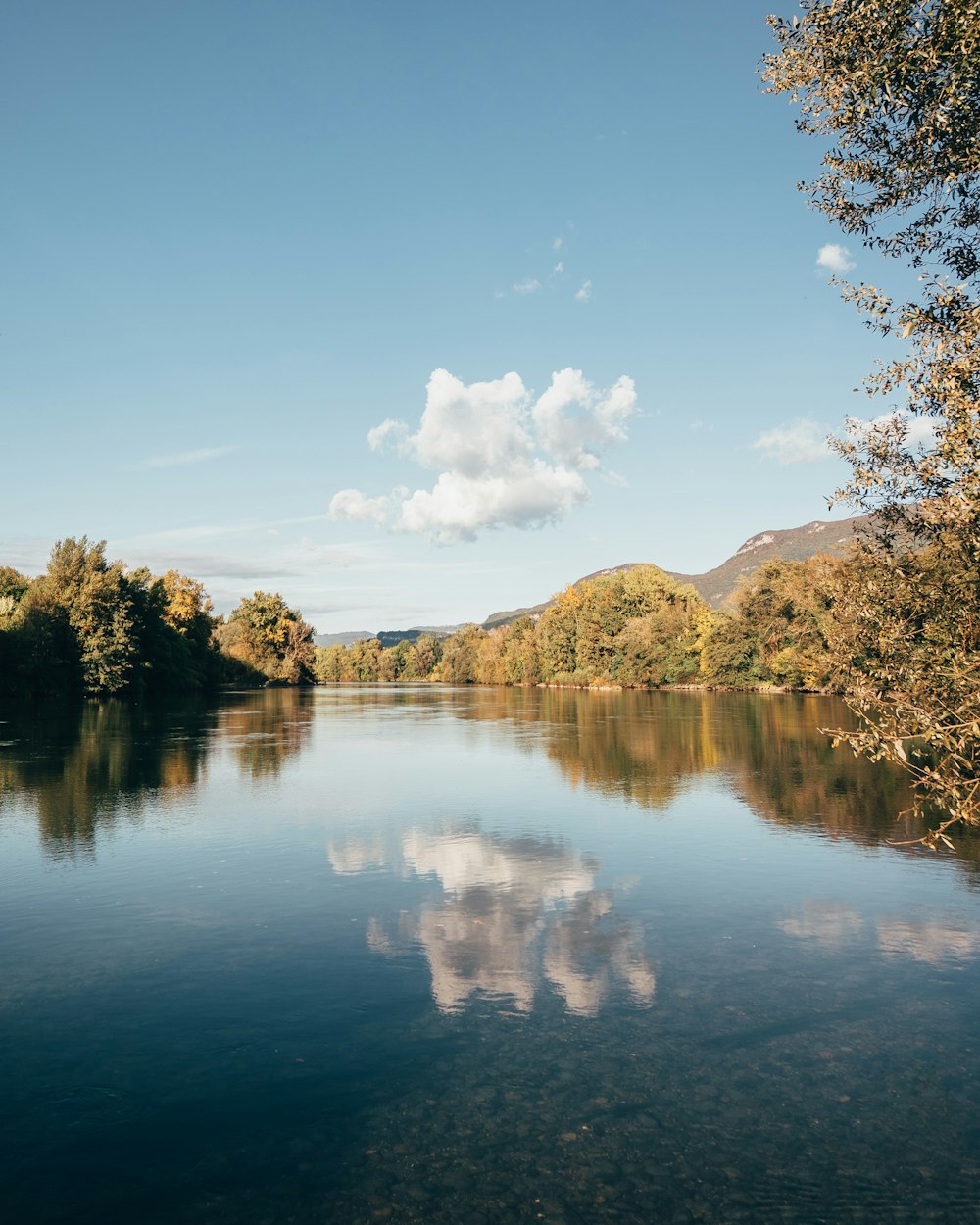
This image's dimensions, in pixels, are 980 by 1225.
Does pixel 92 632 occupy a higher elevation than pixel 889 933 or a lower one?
higher

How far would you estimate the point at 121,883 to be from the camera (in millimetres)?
16969

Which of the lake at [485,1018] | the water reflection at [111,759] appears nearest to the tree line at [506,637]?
the water reflection at [111,759]

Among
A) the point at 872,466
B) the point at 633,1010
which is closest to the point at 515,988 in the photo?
the point at 633,1010

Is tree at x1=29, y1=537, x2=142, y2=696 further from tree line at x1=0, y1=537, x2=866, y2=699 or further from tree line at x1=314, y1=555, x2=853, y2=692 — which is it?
tree line at x1=314, y1=555, x2=853, y2=692

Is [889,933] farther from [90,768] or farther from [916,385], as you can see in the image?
[90,768]

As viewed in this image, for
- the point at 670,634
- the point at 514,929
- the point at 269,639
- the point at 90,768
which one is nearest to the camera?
the point at 514,929

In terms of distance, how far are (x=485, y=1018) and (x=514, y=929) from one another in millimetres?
3481

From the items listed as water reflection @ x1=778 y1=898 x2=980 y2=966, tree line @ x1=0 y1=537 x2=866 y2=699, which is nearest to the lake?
water reflection @ x1=778 y1=898 x2=980 y2=966

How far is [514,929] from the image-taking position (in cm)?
1398

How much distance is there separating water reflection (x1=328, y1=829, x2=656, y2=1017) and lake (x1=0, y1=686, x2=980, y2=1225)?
8 centimetres

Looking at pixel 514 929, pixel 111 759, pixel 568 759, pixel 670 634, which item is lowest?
pixel 568 759

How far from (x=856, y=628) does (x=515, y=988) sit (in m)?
8.80

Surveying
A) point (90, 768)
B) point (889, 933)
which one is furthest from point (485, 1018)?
point (90, 768)

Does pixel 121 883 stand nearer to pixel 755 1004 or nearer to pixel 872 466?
pixel 755 1004
